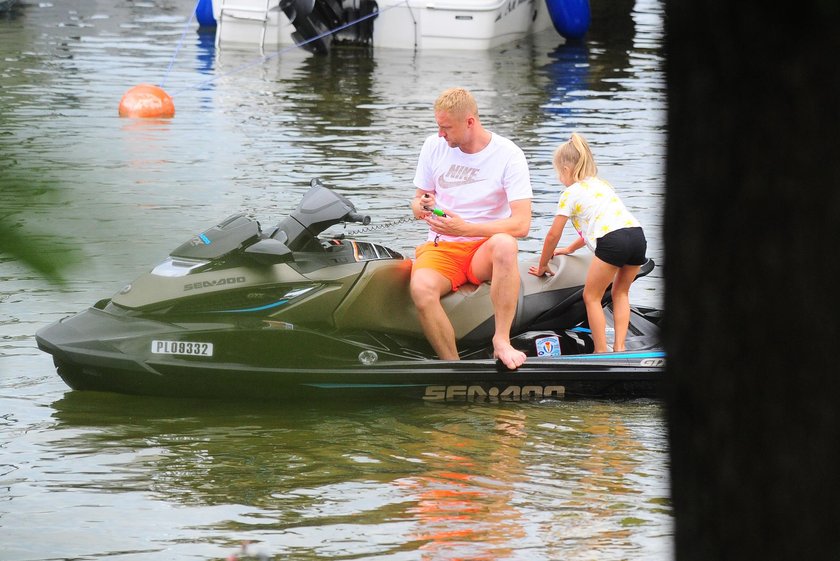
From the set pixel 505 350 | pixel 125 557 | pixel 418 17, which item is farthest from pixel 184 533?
pixel 418 17

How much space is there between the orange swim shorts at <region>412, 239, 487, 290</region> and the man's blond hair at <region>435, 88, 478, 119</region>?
0.61 meters

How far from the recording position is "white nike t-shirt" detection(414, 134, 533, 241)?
19.7 ft

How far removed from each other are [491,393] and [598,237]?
0.91m

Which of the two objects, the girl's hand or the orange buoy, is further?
the orange buoy

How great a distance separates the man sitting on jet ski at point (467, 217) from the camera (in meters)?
5.89

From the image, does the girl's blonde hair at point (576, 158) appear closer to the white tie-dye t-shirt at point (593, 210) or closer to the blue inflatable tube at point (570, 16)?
the white tie-dye t-shirt at point (593, 210)

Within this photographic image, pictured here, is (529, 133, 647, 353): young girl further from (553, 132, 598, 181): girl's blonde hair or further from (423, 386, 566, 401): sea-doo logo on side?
(423, 386, 566, 401): sea-doo logo on side

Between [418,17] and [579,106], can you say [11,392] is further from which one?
[418,17]

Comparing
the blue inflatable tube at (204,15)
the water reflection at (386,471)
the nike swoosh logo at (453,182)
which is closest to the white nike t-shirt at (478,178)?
the nike swoosh logo at (453,182)

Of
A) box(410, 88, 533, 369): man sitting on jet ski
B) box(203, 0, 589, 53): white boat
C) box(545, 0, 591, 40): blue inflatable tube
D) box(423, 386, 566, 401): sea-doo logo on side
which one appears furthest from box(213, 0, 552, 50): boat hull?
box(423, 386, 566, 401): sea-doo logo on side

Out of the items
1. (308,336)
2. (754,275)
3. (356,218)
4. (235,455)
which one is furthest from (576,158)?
(754,275)

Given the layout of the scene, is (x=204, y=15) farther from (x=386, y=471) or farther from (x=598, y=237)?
(x=386, y=471)

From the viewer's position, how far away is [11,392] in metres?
6.30

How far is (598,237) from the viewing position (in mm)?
6219
